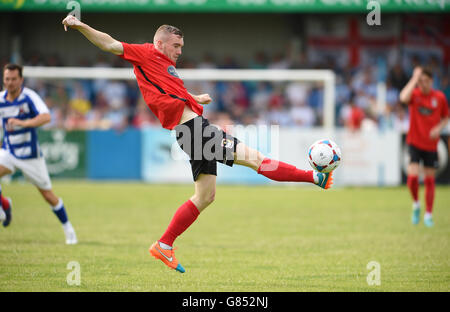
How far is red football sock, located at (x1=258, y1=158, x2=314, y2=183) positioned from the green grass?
3.19ft

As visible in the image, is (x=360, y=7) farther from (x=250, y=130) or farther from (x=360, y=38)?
(x=250, y=130)

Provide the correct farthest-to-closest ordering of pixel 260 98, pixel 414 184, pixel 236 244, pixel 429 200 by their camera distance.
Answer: pixel 260 98 → pixel 414 184 → pixel 429 200 → pixel 236 244

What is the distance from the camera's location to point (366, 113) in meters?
19.0

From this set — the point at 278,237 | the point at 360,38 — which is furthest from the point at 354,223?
the point at 360,38

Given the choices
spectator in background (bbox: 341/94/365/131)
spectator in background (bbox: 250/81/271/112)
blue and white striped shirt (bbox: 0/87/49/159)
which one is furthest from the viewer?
spectator in background (bbox: 250/81/271/112)

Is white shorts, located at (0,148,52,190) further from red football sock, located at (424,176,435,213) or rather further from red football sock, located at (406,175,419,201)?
red football sock, located at (424,176,435,213)

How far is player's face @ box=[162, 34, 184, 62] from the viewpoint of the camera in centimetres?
616

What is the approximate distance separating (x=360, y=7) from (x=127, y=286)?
15801 millimetres

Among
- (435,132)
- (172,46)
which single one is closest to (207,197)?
(172,46)

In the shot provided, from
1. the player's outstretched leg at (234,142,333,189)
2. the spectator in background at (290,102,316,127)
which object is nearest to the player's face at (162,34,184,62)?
the player's outstretched leg at (234,142,333,189)

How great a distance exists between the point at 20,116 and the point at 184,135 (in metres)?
3.20

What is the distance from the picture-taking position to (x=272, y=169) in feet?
20.0

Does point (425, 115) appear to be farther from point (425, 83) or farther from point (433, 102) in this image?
point (425, 83)

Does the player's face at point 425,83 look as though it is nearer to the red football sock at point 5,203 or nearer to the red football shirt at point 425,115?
the red football shirt at point 425,115
